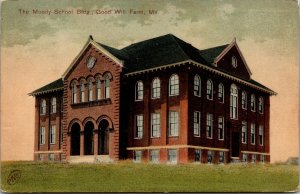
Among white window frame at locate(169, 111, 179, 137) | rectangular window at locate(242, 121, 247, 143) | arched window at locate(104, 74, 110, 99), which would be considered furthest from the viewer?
rectangular window at locate(242, 121, 247, 143)

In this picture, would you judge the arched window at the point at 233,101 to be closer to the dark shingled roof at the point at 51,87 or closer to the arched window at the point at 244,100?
the arched window at the point at 244,100

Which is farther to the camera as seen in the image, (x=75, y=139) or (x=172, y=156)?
(x=75, y=139)

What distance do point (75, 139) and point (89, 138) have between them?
0.69m

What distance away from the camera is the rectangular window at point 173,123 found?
62.8 ft

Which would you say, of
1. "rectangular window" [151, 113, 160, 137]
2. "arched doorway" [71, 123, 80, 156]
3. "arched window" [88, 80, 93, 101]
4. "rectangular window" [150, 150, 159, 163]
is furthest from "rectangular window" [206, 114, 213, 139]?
"arched doorway" [71, 123, 80, 156]

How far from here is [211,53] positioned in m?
19.3

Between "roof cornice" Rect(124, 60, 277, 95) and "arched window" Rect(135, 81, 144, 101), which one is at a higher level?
"roof cornice" Rect(124, 60, 277, 95)

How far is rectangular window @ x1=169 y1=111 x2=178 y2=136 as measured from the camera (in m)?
19.2

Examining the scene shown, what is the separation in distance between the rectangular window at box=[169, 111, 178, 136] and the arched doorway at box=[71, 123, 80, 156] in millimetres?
3482

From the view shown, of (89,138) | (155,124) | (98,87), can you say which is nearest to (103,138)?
(89,138)

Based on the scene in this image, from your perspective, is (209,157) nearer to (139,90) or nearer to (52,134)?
(139,90)

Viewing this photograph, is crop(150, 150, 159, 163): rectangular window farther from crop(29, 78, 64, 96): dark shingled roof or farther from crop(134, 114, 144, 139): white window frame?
crop(29, 78, 64, 96): dark shingled roof

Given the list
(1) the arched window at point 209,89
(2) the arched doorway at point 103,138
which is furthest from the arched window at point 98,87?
(1) the arched window at point 209,89

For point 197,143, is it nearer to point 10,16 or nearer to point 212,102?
point 212,102
